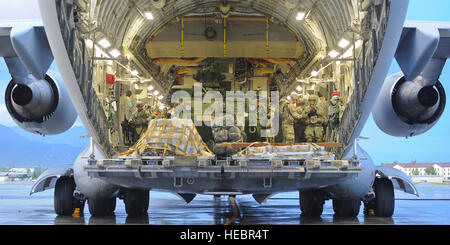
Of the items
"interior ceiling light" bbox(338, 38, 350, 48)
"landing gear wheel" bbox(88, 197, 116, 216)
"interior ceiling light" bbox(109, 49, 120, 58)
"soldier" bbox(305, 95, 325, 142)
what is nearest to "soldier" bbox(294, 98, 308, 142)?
"soldier" bbox(305, 95, 325, 142)

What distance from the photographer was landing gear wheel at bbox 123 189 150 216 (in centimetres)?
1173

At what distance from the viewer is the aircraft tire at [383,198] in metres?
11.3

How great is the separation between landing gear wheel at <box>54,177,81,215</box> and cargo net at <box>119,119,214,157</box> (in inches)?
109

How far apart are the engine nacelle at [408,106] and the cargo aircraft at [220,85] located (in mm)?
24

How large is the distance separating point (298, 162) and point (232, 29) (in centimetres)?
773

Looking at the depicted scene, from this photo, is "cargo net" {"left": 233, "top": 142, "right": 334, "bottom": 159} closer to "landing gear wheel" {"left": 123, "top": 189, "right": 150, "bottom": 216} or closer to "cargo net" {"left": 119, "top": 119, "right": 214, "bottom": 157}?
"cargo net" {"left": 119, "top": 119, "right": 214, "bottom": 157}

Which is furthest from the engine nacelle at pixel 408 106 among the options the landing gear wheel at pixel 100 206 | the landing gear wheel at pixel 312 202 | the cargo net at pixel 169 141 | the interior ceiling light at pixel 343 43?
the landing gear wheel at pixel 100 206

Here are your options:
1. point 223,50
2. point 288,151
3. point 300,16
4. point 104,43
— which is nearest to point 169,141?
point 288,151

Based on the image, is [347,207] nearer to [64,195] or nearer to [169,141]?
[169,141]

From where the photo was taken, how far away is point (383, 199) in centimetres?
1141

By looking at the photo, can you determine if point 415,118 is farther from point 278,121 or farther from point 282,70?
point 282,70

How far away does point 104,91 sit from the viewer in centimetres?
1148

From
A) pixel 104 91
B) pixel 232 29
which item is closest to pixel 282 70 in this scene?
pixel 232 29

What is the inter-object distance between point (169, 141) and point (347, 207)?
4.61 metres
